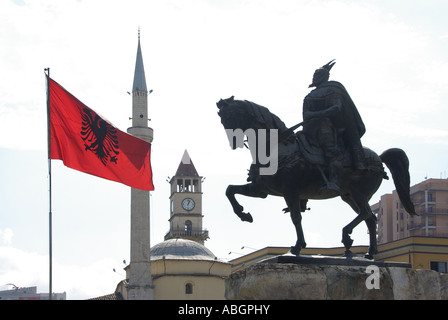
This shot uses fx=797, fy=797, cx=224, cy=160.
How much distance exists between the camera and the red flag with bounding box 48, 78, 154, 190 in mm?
15023

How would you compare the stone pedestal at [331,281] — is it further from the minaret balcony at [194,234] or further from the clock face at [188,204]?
the clock face at [188,204]

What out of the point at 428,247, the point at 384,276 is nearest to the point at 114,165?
the point at 384,276

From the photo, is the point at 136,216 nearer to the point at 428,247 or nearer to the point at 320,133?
the point at 428,247

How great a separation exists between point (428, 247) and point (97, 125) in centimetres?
3776

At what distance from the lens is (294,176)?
37.3 feet

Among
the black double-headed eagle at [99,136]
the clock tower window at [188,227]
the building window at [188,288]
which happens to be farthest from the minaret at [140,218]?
the black double-headed eagle at [99,136]

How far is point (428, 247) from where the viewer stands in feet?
164

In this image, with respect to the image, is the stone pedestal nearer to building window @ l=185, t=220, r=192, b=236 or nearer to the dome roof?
the dome roof

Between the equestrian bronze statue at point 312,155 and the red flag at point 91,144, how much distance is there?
433cm
